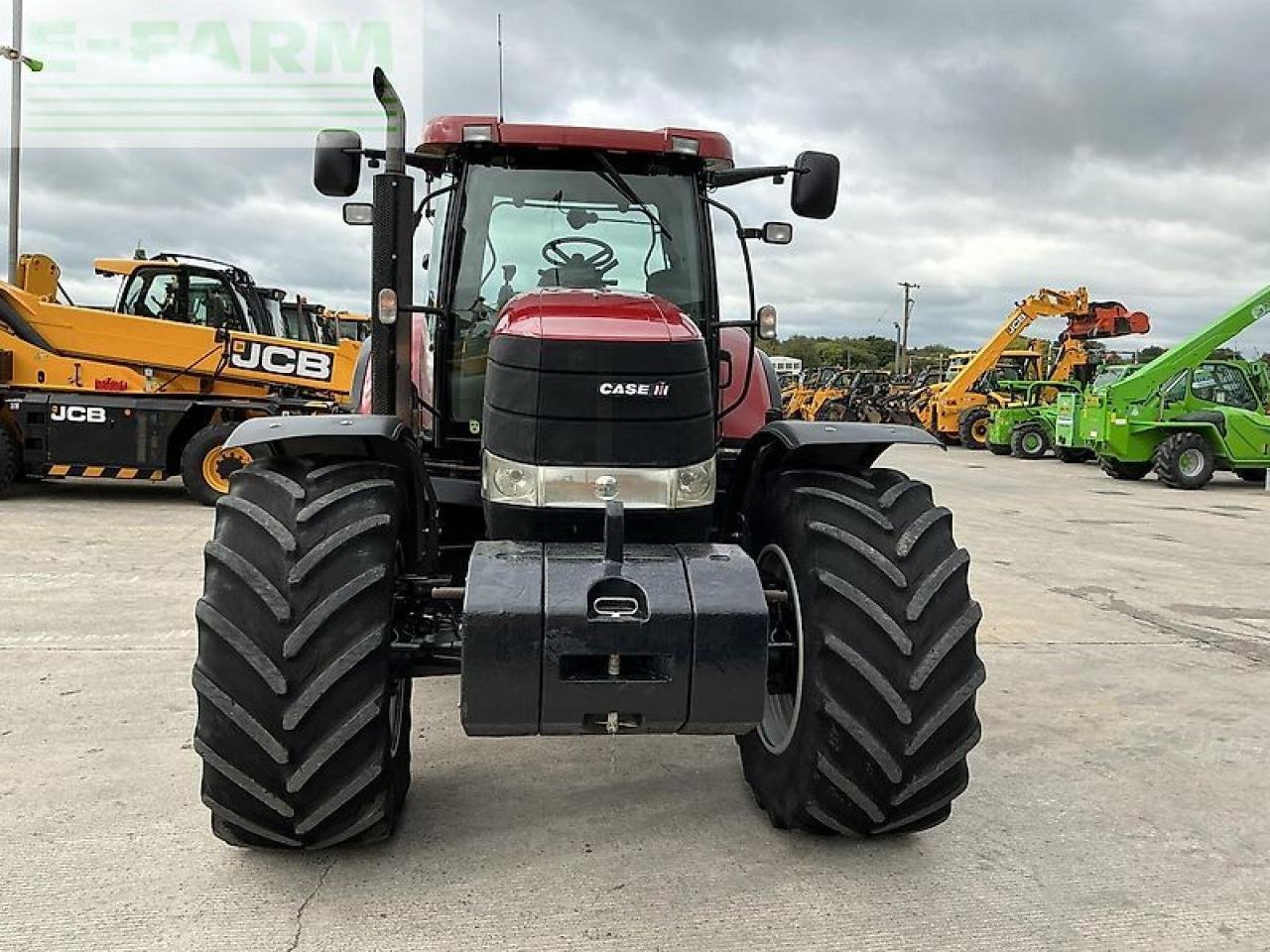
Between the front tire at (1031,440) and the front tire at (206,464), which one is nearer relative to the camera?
the front tire at (206,464)

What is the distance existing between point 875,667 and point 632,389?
109cm

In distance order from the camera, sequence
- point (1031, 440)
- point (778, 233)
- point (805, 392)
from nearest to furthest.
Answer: point (778, 233)
point (1031, 440)
point (805, 392)

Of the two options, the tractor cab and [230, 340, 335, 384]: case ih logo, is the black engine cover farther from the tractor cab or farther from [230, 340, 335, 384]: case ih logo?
[230, 340, 335, 384]: case ih logo

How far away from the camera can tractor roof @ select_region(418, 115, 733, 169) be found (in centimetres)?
400

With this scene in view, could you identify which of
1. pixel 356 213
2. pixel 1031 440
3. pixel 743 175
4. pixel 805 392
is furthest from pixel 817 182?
pixel 805 392

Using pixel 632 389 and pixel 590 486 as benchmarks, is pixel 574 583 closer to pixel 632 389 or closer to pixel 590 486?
pixel 590 486

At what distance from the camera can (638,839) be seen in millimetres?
3418

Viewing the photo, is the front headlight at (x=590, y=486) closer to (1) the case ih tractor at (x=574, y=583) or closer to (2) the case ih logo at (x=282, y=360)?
(1) the case ih tractor at (x=574, y=583)

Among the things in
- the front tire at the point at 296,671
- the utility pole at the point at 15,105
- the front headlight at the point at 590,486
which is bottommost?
the front tire at the point at 296,671

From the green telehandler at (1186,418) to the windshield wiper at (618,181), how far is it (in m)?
14.9

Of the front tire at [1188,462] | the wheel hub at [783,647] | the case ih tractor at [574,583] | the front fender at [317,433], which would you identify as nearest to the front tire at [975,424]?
the front tire at [1188,462]

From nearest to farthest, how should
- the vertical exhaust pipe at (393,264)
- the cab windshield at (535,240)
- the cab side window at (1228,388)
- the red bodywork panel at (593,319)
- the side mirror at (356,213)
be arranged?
the red bodywork panel at (593,319) < the vertical exhaust pipe at (393,264) < the side mirror at (356,213) < the cab windshield at (535,240) < the cab side window at (1228,388)

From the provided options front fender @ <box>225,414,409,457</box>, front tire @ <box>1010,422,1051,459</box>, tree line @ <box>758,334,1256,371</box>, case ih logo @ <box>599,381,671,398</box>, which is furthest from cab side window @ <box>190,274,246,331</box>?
tree line @ <box>758,334,1256,371</box>

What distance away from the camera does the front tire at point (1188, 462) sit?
16.6m
